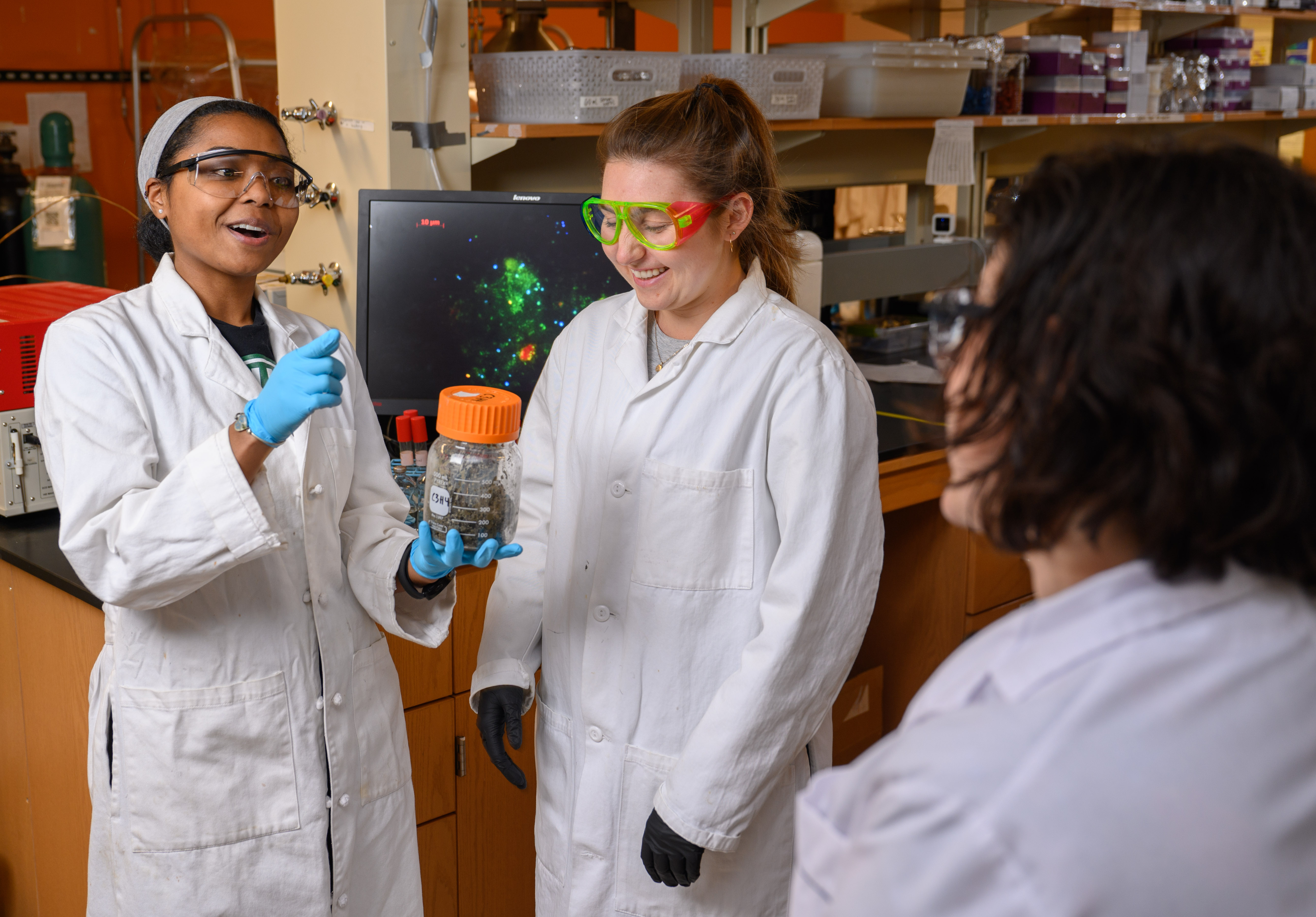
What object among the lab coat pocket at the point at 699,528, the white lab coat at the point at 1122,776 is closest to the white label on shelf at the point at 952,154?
the lab coat pocket at the point at 699,528

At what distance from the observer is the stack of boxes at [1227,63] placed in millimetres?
3869

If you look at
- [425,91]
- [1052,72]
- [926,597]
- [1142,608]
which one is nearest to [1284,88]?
[1052,72]

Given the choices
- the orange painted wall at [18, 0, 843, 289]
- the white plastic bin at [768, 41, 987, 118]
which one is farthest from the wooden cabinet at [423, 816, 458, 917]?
the orange painted wall at [18, 0, 843, 289]

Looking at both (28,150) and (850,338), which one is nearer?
(850,338)

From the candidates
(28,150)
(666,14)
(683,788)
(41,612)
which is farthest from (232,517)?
(28,150)

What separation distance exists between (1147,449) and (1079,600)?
0.28ft

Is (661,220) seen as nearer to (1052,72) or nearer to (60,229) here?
(1052,72)

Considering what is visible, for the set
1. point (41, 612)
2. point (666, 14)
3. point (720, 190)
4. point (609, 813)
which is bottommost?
point (609, 813)

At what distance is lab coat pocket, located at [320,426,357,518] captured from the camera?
136cm

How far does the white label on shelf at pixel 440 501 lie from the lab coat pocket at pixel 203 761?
11.0 inches

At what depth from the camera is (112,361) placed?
1199 mm

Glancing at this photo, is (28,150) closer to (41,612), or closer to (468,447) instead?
(41,612)

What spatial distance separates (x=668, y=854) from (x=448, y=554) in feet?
1.40

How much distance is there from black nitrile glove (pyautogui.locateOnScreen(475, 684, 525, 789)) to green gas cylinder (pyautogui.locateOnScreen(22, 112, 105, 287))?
7.77 ft
